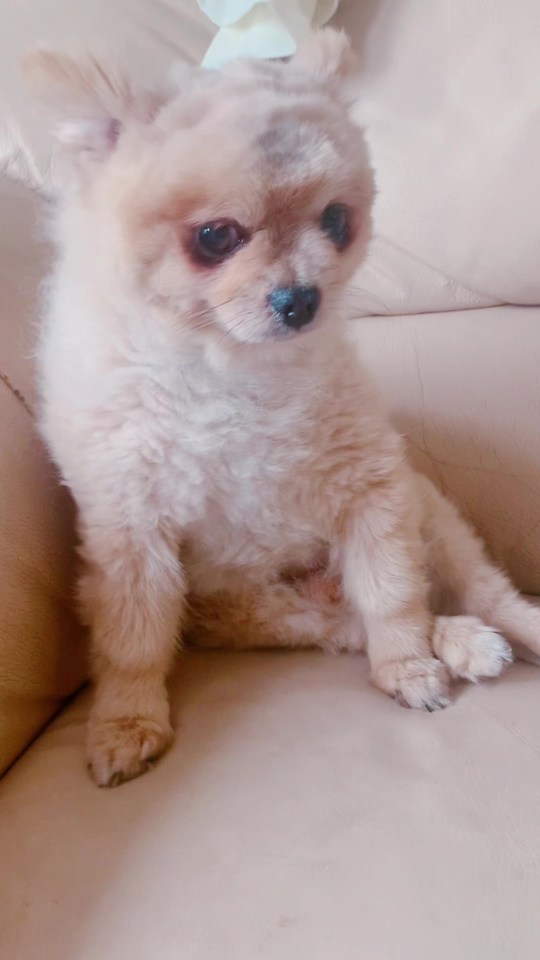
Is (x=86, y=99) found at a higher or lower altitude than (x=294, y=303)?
higher

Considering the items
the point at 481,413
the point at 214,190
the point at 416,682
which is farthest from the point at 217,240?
the point at 481,413

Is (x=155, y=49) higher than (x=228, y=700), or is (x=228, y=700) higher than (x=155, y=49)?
(x=155, y=49)

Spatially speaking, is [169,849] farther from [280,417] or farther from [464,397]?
[464,397]

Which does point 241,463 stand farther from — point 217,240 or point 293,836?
point 293,836

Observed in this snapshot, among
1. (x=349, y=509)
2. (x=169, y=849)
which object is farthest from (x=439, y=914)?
(x=349, y=509)

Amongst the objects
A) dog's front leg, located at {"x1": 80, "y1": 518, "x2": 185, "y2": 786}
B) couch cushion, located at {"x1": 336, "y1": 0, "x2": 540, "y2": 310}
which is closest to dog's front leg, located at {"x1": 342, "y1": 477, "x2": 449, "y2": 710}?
dog's front leg, located at {"x1": 80, "y1": 518, "x2": 185, "y2": 786}

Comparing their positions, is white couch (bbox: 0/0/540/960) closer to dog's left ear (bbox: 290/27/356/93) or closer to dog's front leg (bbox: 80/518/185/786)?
dog's front leg (bbox: 80/518/185/786)
